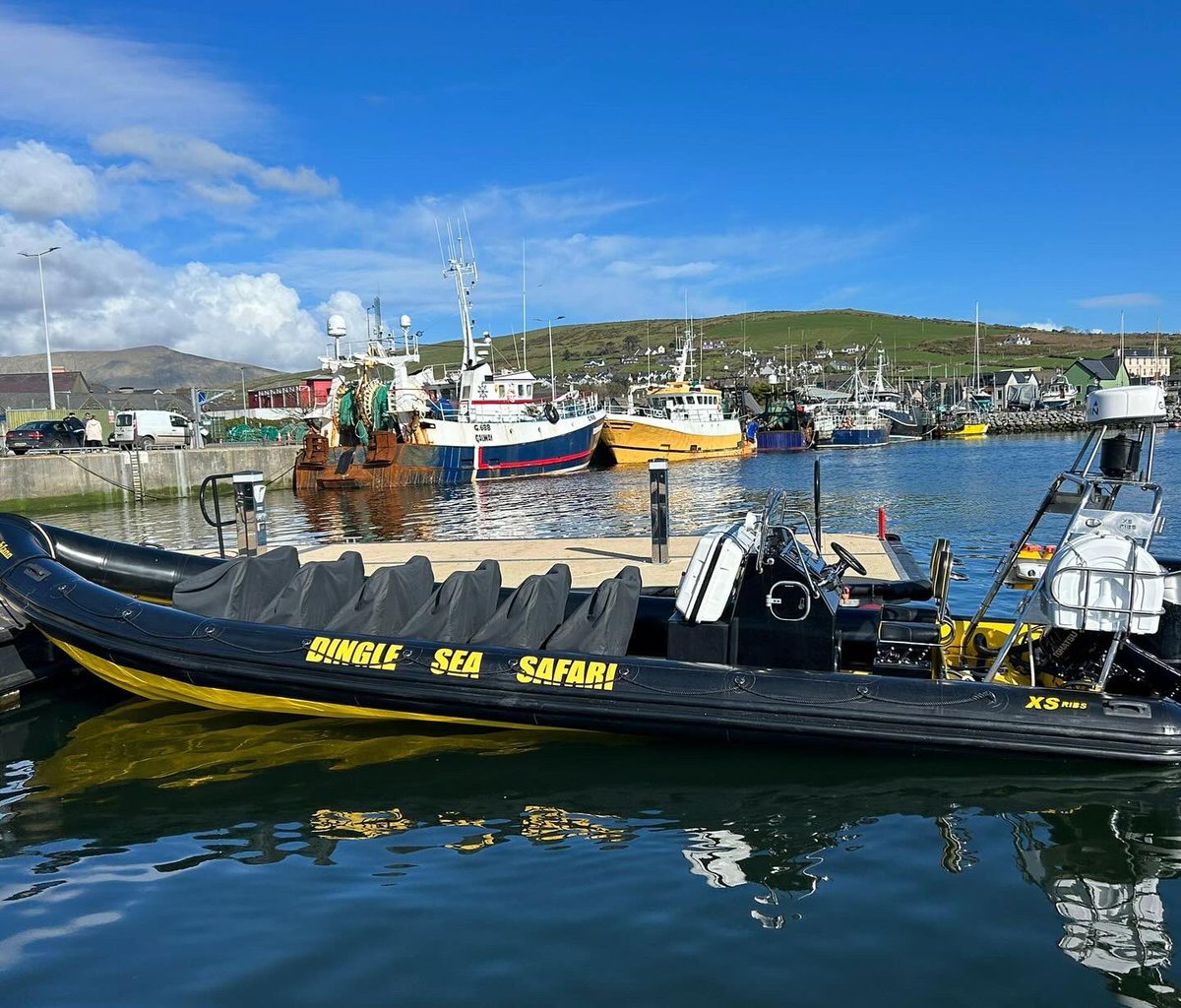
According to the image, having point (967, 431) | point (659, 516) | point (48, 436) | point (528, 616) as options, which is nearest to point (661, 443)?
point (48, 436)

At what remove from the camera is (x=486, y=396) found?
44.5 metres

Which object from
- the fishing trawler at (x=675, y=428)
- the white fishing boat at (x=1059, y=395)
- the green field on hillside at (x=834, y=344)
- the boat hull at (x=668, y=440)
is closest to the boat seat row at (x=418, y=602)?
the boat hull at (x=668, y=440)

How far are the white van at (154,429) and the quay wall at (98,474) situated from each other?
7.93 metres

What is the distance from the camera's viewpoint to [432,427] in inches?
1561

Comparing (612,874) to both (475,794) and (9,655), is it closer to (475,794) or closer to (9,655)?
(475,794)

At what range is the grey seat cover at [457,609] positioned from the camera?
7301mm

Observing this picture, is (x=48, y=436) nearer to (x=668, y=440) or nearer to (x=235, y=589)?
(x=668, y=440)

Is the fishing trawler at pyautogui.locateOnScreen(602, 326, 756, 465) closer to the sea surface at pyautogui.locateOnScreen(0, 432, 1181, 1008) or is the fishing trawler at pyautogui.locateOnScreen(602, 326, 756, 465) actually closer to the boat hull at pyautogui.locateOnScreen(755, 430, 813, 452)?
the boat hull at pyautogui.locateOnScreen(755, 430, 813, 452)

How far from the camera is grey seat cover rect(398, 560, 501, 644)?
7.30m

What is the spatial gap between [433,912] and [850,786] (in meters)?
2.82

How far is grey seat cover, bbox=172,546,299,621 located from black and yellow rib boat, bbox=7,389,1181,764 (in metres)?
0.02

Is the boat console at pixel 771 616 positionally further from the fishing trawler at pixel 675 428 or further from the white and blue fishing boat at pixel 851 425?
the white and blue fishing boat at pixel 851 425

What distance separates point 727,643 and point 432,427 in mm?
34011

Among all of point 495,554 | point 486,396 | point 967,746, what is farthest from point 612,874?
point 486,396
